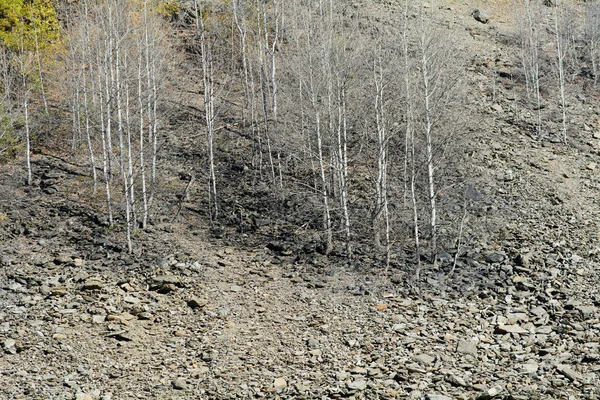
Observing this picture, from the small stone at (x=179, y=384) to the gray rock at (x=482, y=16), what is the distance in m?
29.1

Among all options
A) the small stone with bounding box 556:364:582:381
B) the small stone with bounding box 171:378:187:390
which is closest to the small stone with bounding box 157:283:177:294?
the small stone with bounding box 171:378:187:390

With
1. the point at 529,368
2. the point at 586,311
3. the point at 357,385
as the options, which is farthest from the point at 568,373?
the point at 357,385

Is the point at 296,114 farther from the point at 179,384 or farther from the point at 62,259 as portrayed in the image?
the point at 179,384

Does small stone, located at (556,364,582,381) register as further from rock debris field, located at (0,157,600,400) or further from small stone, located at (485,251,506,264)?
small stone, located at (485,251,506,264)

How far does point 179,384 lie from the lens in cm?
1035

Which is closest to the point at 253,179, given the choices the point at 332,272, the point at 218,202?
the point at 218,202

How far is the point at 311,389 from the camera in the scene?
1028cm

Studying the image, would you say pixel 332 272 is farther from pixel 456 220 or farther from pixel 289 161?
pixel 289 161

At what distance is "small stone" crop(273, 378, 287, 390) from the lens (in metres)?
10.4

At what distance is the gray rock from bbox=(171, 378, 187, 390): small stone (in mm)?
29075

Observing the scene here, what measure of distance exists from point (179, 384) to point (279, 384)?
185 centimetres

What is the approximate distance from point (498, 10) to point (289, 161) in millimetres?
21350

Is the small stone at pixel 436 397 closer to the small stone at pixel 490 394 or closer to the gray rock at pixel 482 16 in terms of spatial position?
the small stone at pixel 490 394

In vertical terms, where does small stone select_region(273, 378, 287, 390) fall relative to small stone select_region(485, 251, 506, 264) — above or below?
below
